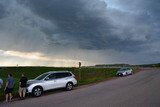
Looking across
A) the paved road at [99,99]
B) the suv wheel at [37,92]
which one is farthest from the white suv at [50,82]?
the paved road at [99,99]

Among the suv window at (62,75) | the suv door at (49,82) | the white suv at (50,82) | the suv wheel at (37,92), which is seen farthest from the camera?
the suv window at (62,75)

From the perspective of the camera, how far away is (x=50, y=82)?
944 inches

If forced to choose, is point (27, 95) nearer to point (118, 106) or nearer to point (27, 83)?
point (27, 83)

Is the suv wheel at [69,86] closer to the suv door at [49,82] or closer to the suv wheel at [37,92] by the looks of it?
the suv door at [49,82]

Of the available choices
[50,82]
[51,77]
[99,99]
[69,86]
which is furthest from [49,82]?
[99,99]

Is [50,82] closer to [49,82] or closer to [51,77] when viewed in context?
[49,82]

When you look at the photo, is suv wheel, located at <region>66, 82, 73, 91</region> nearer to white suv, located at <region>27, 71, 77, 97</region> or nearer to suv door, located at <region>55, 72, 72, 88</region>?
white suv, located at <region>27, 71, 77, 97</region>

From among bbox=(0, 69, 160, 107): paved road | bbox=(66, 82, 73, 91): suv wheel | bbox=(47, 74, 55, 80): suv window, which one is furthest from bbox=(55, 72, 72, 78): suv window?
bbox=(0, 69, 160, 107): paved road

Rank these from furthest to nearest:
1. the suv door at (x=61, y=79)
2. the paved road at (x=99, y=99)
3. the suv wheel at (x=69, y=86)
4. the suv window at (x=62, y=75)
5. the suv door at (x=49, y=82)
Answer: the suv wheel at (x=69, y=86)
the suv window at (x=62, y=75)
the suv door at (x=61, y=79)
the suv door at (x=49, y=82)
the paved road at (x=99, y=99)

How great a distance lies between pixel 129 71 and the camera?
2378 inches

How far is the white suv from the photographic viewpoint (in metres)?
22.3

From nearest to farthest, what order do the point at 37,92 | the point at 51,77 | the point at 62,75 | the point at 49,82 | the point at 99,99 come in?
the point at 99,99 < the point at 37,92 < the point at 49,82 < the point at 51,77 < the point at 62,75

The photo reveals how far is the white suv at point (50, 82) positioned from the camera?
73.3ft

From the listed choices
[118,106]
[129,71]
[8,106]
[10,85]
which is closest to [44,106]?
[8,106]
